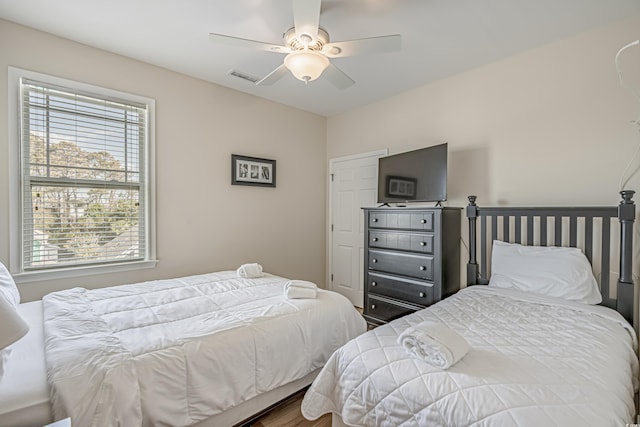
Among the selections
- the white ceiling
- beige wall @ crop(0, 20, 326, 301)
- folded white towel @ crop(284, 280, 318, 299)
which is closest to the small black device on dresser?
folded white towel @ crop(284, 280, 318, 299)

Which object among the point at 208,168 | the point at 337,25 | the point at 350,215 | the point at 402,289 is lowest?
the point at 402,289

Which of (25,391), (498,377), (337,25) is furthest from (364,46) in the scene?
(25,391)

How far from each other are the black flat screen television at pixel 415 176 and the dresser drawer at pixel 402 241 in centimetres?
39

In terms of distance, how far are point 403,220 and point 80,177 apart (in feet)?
9.48

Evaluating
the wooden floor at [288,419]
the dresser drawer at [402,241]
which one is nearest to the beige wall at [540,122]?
the dresser drawer at [402,241]

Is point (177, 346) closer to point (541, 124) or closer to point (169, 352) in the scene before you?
point (169, 352)

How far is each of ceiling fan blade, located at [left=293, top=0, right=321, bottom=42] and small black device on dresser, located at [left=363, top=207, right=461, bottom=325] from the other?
5.67 ft

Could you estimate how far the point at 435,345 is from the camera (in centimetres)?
121

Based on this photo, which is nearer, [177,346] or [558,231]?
[177,346]

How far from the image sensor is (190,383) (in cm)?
140

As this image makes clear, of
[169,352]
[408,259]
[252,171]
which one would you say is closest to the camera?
[169,352]

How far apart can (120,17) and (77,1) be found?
24cm

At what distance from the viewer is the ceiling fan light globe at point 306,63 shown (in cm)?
186

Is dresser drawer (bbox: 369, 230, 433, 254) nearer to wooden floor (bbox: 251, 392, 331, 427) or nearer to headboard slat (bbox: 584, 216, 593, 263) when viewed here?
headboard slat (bbox: 584, 216, 593, 263)
